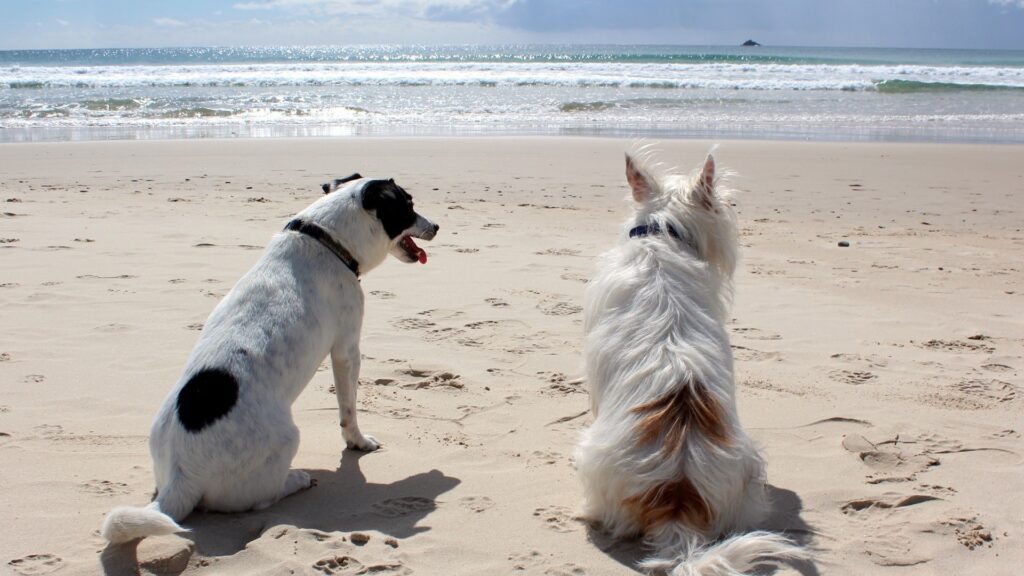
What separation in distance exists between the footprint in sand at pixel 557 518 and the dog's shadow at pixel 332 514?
18.4 inches

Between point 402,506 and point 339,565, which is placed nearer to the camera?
point 339,565

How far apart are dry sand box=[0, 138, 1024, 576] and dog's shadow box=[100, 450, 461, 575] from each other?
13mm

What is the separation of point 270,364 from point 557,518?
136 centimetres

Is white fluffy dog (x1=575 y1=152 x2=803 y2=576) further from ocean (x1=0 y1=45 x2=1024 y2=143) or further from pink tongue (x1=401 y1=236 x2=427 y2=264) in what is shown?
ocean (x1=0 y1=45 x2=1024 y2=143)

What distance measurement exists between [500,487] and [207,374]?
134 cm

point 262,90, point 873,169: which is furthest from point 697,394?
point 262,90

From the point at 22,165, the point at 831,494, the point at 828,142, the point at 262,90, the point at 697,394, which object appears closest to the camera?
the point at 697,394

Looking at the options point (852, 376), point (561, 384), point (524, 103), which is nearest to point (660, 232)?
point (561, 384)

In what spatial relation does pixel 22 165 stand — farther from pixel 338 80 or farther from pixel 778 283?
pixel 338 80

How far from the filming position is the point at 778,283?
6973 mm

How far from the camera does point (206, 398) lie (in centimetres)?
327

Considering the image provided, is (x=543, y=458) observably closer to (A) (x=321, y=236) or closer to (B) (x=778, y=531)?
(B) (x=778, y=531)

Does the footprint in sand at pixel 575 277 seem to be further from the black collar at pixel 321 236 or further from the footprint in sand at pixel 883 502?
the footprint in sand at pixel 883 502

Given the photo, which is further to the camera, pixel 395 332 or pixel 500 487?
pixel 395 332
